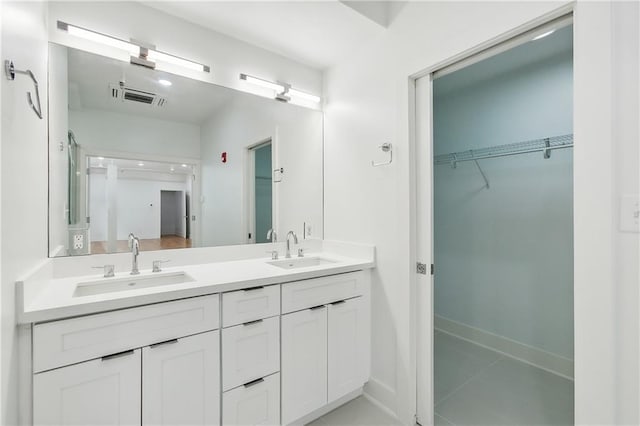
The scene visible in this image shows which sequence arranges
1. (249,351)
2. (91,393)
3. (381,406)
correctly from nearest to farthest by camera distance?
(91,393) → (249,351) → (381,406)

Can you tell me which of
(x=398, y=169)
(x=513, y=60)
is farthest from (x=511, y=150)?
(x=398, y=169)

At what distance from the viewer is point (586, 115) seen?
3.59ft

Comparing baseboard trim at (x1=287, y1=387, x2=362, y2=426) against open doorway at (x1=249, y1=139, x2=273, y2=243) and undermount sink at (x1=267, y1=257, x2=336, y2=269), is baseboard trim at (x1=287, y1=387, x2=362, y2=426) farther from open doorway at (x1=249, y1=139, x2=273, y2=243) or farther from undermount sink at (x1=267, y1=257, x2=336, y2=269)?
open doorway at (x1=249, y1=139, x2=273, y2=243)

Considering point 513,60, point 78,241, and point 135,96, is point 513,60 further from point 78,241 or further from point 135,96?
point 78,241

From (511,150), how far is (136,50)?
2778 mm

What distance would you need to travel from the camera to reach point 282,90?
2.23 m

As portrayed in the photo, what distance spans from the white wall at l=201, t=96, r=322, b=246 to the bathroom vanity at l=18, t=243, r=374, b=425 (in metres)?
0.38

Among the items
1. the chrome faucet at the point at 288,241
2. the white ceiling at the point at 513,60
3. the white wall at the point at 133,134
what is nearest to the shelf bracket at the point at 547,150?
the white ceiling at the point at 513,60

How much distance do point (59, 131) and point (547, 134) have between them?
126 inches

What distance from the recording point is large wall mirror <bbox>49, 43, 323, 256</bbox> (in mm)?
1531

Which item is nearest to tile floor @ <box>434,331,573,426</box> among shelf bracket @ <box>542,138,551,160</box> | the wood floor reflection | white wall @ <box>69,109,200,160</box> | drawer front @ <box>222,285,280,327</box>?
drawer front @ <box>222,285,280,327</box>

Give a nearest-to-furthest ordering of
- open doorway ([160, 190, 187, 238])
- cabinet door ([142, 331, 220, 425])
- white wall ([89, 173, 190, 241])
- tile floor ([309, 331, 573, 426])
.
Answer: cabinet door ([142, 331, 220, 425]), white wall ([89, 173, 190, 241]), tile floor ([309, 331, 573, 426]), open doorway ([160, 190, 187, 238])

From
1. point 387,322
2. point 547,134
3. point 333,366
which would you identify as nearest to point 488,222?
point 547,134

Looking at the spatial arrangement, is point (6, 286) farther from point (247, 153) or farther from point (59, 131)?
point (247, 153)
